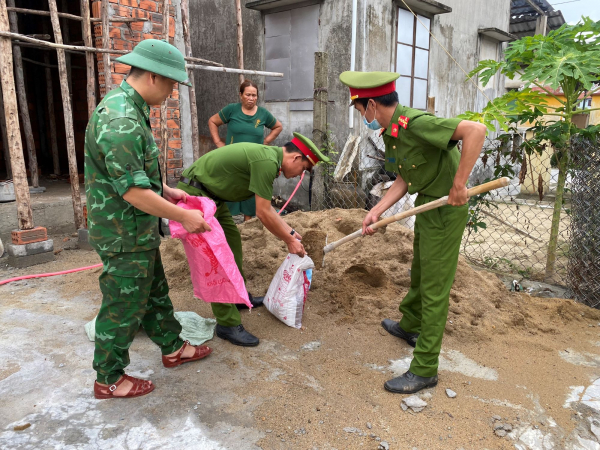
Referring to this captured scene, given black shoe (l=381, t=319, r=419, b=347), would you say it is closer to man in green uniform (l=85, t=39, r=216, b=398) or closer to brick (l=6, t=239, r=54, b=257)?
man in green uniform (l=85, t=39, r=216, b=398)

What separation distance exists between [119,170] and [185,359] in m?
1.32

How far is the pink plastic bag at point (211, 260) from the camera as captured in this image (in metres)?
Result: 2.63

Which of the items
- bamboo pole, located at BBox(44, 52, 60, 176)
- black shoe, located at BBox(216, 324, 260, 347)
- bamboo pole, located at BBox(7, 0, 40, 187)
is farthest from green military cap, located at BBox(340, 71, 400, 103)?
bamboo pole, located at BBox(44, 52, 60, 176)

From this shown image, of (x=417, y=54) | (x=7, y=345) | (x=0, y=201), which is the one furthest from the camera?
(x=417, y=54)

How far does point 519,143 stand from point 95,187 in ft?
12.2

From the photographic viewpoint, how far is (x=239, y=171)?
283cm

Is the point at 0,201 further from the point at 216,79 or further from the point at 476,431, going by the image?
the point at 476,431

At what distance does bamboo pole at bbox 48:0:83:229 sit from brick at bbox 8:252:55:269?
0.66m

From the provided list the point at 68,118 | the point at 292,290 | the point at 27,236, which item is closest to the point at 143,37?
the point at 68,118

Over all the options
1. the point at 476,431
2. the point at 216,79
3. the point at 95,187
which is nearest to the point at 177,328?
the point at 95,187

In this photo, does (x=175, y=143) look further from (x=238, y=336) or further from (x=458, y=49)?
(x=458, y=49)

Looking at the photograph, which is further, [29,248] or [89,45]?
[89,45]

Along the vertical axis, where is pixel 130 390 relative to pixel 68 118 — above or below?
below

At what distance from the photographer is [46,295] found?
3.86m
